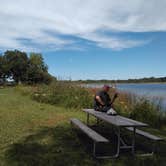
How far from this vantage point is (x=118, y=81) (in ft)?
36.8

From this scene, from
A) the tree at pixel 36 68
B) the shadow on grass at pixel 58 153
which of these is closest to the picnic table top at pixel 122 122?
the shadow on grass at pixel 58 153

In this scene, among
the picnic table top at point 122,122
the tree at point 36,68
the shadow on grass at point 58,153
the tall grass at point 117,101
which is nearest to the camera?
the shadow on grass at point 58,153

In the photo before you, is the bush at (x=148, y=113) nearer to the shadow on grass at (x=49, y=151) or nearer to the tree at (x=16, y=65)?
the shadow on grass at (x=49, y=151)

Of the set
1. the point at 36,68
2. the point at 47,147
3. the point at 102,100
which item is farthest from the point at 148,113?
the point at 36,68

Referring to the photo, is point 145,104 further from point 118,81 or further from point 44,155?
point 44,155

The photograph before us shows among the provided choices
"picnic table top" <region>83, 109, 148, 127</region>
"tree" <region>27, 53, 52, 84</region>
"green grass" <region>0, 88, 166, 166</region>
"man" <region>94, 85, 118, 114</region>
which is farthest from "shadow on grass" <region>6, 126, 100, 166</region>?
"tree" <region>27, 53, 52, 84</region>

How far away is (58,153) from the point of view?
14.7ft

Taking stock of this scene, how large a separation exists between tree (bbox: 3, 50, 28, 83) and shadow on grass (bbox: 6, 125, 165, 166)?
39.1 metres

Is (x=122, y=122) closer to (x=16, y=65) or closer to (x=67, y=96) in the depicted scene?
(x=67, y=96)

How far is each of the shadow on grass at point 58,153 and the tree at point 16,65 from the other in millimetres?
39102

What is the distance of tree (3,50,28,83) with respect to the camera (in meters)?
43.9

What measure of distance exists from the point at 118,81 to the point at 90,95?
141 cm

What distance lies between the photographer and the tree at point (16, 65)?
43856mm

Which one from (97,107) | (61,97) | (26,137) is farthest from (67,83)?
(26,137)
